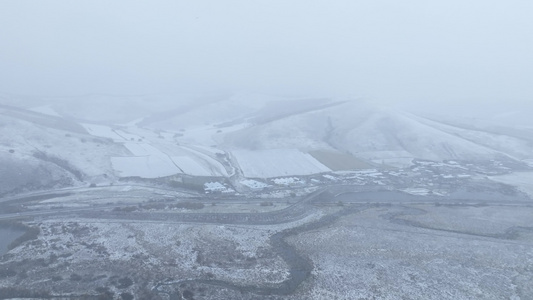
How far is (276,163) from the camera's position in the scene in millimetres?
43531

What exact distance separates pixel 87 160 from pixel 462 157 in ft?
127

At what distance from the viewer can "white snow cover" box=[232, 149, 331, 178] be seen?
132 feet

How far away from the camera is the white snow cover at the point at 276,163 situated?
40.4 meters

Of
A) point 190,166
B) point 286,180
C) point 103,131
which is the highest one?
point 103,131

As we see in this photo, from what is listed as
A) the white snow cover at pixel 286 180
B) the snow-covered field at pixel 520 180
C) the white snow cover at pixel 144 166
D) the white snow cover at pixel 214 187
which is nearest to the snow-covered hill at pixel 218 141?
the white snow cover at pixel 144 166

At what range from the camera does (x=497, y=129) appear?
61.2 metres

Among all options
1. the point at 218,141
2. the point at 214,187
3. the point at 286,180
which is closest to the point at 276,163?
the point at 286,180

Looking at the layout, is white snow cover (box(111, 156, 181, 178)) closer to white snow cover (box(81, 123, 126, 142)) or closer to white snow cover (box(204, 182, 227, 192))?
white snow cover (box(204, 182, 227, 192))

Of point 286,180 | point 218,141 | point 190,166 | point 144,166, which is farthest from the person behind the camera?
point 218,141

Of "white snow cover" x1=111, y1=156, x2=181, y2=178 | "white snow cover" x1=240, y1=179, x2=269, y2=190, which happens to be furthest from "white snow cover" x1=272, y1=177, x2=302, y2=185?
"white snow cover" x1=111, y1=156, x2=181, y2=178

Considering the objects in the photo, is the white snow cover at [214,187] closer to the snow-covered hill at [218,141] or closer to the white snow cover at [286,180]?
the snow-covered hill at [218,141]

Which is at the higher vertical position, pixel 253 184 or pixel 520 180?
pixel 253 184

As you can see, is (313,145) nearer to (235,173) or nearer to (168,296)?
(235,173)

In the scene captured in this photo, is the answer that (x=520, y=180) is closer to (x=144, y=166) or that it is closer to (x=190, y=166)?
(x=190, y=166)
